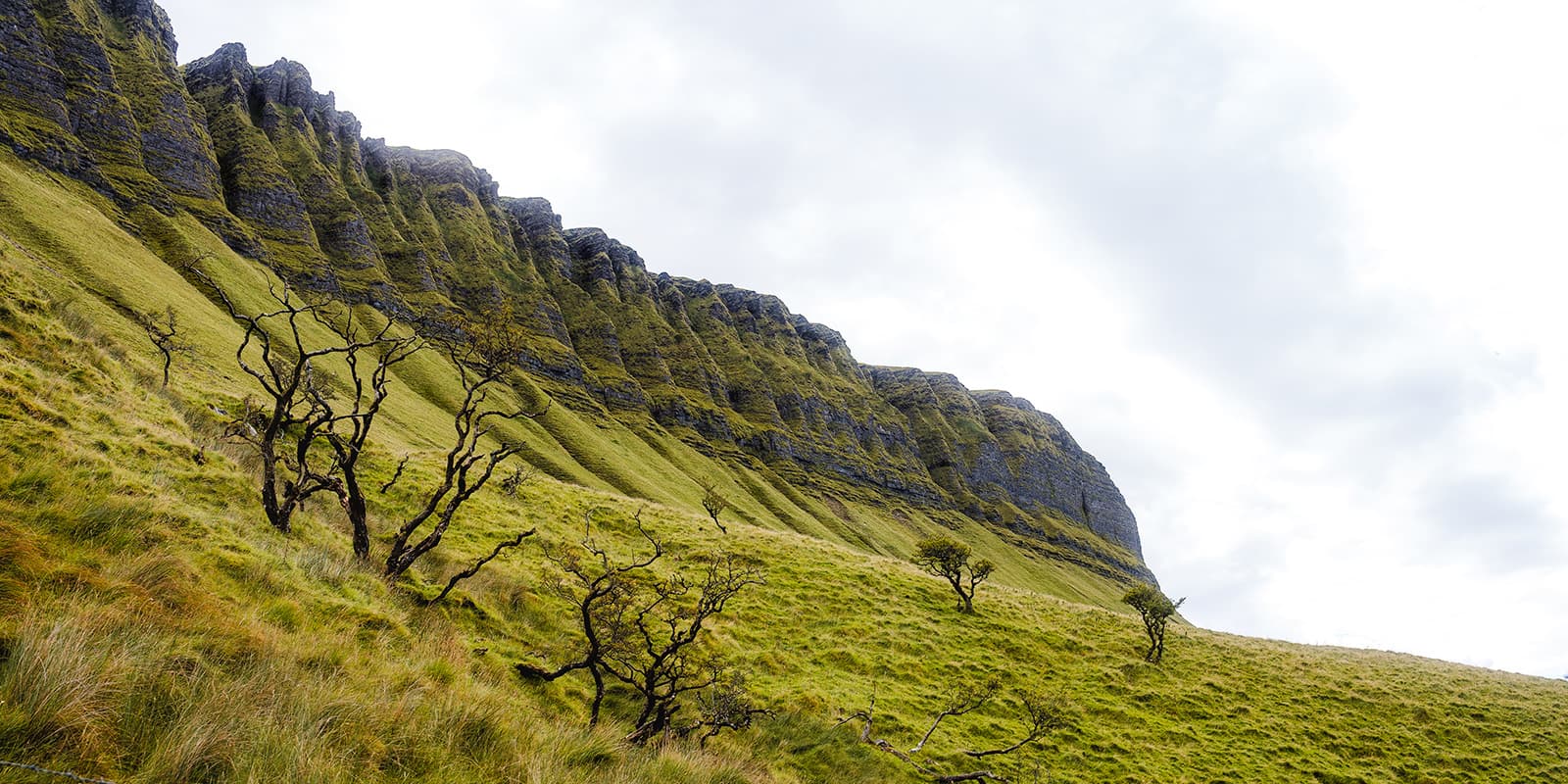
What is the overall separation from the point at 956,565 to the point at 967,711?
48.9 feet

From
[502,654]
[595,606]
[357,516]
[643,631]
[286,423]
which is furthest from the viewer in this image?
[595,606]

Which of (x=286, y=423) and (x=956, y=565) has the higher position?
(x=956, y=565)

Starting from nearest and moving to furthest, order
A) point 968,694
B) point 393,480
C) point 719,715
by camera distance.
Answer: point 719,715 → point 393,480 → point 968,694

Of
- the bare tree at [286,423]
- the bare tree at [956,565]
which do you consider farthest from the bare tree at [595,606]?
the bare tree at [956,565]

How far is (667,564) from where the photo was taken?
28.5m

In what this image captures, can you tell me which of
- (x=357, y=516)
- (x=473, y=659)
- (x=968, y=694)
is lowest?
(x=968, y=694)

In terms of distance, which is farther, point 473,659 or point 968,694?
point 968,694

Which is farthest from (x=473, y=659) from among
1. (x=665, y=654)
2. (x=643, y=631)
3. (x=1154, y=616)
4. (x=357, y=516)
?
(x=1154, y=616)

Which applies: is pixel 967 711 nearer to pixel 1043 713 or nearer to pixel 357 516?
pixel 1043 713

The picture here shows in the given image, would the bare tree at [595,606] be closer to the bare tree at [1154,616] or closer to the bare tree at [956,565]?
the bare tree at [956,565]

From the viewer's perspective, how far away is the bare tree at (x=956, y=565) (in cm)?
3317

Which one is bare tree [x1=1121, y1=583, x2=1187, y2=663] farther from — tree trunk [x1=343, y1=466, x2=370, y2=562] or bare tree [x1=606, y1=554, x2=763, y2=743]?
tree trunk [x1=343, y1=466, x2=370, y2=562]

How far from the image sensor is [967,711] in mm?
21266

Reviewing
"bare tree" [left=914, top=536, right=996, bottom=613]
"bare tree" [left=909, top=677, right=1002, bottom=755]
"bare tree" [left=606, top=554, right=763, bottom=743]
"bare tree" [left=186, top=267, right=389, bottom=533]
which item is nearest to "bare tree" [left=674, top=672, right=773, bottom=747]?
"bare tree" [left=606, top=554, right=763, bottom=743]
